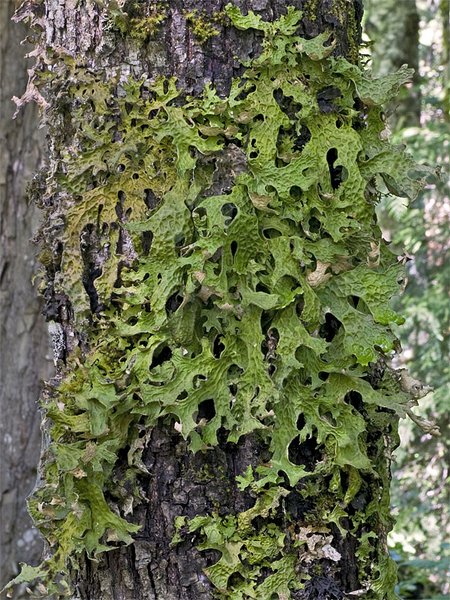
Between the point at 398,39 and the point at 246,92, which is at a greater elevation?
the point at 398,39

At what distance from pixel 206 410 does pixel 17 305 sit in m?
1.74

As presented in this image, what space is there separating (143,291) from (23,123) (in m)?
1.81

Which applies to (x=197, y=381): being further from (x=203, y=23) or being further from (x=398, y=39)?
(x=398, y=39)

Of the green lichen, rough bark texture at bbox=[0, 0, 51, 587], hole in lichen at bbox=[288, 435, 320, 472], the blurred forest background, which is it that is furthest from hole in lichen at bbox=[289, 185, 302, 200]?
the blurred forest background

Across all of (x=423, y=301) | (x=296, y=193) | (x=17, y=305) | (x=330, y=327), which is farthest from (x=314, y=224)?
(x=423, y=301)

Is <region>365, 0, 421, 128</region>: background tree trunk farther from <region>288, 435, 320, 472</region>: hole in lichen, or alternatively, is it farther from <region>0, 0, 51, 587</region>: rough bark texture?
<region>288, 435, 320, 472</region>: hole in lichen

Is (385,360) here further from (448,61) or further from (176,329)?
(448,61)

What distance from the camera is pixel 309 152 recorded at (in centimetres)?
111

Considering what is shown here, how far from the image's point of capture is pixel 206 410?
108 cm

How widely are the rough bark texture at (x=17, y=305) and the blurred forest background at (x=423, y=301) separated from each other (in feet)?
6.90

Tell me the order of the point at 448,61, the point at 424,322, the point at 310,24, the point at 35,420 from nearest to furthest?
the point at 310,24
the point at 35,420
the point at 424,322
the point at 448,61

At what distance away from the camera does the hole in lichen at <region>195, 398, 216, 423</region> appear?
108 cm

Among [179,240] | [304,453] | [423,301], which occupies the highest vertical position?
[423,301]

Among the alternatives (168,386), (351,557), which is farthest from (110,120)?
(351,557)
